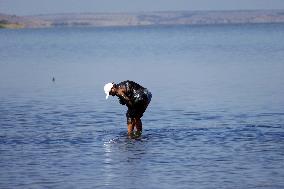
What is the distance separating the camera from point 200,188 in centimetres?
1555

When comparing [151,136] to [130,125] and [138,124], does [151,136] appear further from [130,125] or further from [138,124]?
[130,125]

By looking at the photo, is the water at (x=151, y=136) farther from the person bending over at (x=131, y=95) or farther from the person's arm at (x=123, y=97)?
the person's arm at (x=123, y=97)

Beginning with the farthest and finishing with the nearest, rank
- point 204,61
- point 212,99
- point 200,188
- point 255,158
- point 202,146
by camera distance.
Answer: point 204,61
point 212,99
point 202,146
point 255,158
point 200,188

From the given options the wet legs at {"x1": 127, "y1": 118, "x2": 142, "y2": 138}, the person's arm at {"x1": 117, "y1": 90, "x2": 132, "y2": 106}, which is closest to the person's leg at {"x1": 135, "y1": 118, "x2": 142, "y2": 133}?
the wet legs at {"x1": 127, "y1": 118, "x2": 142, "y2": 138}

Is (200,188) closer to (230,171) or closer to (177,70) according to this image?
(230,171)

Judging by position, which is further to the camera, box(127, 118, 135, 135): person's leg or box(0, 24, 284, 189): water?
box(127, 118, 135, 135): person's leg

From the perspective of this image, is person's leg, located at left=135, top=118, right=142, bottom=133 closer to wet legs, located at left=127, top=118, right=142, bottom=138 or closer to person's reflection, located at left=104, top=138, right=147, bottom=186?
wet legs, located at left=127, top=118, right=142, bottom=138

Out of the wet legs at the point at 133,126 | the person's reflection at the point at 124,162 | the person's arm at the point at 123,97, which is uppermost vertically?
the person's arm at the point at 123,97

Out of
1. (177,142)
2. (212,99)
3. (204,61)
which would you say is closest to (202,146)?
(177,142)

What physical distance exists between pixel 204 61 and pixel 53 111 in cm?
3152

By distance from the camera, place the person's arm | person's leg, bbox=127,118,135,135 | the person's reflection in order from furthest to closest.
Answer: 1. person's leg, bbox=127,118,135,135
2. the person's arm
3. the person's reflection

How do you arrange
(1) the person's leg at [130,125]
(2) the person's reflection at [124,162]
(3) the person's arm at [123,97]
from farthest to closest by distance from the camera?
(1) the person's leg at [130,125]
(3) the person's arm at [123,97]
(2) the person's reflection at [124,162]

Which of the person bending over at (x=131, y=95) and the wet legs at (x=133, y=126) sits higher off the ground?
the person bending over at (x=131, y=95)

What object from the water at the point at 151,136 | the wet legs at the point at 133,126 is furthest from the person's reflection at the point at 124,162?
the wet legs at the point at 133,126
